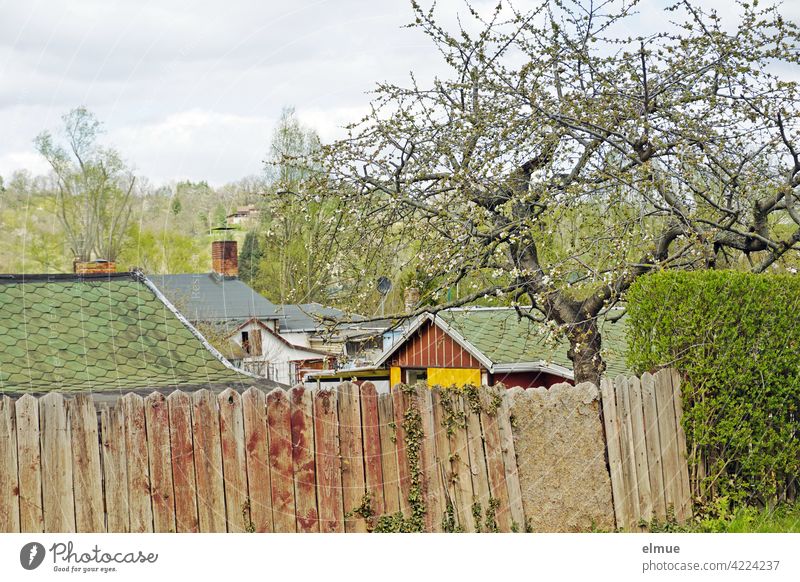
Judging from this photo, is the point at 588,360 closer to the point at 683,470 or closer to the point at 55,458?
the point at 683,470

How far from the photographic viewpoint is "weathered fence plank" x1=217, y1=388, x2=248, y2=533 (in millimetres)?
5781

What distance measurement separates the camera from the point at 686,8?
825 cm

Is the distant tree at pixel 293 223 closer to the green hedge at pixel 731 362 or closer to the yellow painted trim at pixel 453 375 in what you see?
the green hedge at pixel 731 362

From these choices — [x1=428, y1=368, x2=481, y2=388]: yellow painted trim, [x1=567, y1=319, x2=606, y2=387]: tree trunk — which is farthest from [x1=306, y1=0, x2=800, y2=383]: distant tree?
[x1=428, y1=368, x2=481, y2=388]: yellow painted trim

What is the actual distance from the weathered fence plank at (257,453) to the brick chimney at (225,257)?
3.90m

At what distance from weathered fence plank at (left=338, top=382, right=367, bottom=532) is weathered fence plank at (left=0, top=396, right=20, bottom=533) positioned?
7.03ft

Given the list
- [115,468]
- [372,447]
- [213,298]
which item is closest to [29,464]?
[115,468]

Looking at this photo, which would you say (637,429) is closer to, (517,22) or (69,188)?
(517,22)

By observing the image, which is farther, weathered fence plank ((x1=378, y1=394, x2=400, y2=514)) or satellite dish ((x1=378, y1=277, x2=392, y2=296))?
satellite dish ((x1=378, y1=277, x2=392, y2=296))

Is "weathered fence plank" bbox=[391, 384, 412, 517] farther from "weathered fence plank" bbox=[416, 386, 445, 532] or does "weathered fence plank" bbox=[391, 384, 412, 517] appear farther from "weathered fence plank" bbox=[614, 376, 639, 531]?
"weathered fence plank" bbox=[614, 376, 639, 531]

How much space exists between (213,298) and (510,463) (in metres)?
7.42

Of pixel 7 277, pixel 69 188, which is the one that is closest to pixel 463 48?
pixel 69 188

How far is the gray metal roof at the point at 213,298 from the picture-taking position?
38.2 feet

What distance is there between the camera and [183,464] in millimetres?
5711
